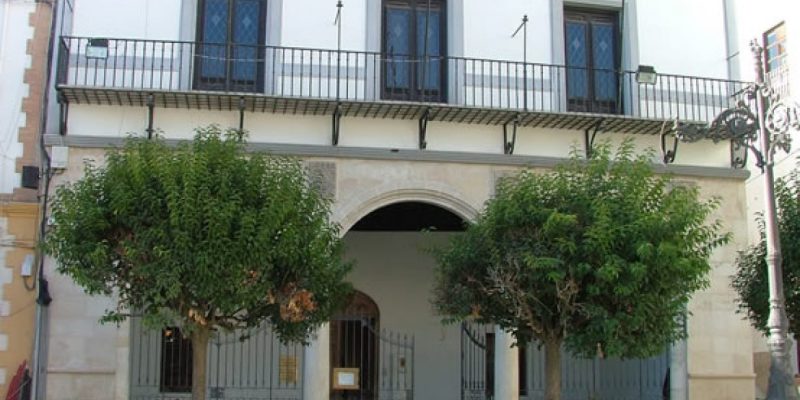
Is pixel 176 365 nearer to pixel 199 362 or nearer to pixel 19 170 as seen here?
pixel 19 170

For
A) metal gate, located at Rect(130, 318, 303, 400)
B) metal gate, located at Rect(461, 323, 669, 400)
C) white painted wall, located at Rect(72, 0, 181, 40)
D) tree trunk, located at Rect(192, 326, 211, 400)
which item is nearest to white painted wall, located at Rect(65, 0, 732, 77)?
white painted wall, located at Rect(72, 0, 181, 40)

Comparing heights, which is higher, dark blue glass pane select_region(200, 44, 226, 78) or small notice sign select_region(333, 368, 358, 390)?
dark blue glass pane select_region(200, 44, 226, 78)

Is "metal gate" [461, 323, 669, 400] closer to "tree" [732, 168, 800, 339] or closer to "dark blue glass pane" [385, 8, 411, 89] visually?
"tree" [732, 168, 800, 339]

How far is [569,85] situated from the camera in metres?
14.9

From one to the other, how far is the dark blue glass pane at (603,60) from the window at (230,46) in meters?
5.45

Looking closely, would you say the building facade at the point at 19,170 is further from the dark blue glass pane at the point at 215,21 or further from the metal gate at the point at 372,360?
the metal gate at the point at 372,360

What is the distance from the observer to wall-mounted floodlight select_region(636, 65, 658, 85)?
14.4 meters

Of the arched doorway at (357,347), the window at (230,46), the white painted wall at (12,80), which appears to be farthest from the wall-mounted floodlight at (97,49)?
the arched doorway at (357,347)

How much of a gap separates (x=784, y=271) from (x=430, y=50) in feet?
20.4

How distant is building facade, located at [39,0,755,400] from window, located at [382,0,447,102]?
25 millimetres

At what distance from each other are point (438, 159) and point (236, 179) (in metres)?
4.34

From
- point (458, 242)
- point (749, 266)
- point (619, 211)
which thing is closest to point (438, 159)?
point (458, 242)

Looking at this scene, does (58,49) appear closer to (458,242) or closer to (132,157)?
(132,157)

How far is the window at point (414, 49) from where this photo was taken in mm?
14352
